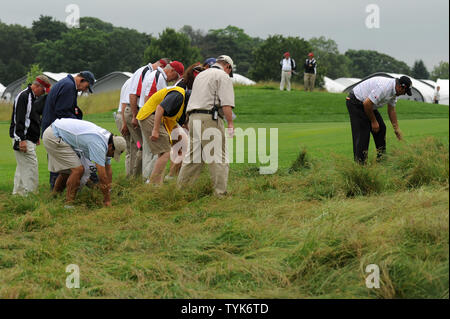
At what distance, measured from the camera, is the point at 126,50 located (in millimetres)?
85812

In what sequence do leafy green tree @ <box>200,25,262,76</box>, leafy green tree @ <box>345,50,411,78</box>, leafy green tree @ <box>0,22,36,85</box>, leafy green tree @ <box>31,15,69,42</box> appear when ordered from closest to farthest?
leafy green tree @ <box>0,22,36,85</box>, leafy green tree @ <box>200,25,262,76</box>, leafy green tree @ <box>31,15,69,42</box>, leafy green tree @ <box>345,50,411,78</box>

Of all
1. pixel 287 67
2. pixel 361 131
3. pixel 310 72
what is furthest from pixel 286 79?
pixel 361 131

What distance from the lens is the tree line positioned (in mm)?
67438

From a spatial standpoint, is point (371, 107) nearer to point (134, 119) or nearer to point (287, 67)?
point (134, 119)

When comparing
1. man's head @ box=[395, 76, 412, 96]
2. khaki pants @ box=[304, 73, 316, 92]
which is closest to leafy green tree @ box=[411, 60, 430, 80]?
khaki pants @ box=[304, 73, 316, 92]

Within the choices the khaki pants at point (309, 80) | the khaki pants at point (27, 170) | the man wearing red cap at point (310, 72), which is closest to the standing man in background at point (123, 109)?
the khaki pants at point (27, 170)

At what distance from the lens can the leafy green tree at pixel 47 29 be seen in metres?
95.9

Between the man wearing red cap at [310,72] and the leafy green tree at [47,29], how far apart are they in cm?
7294

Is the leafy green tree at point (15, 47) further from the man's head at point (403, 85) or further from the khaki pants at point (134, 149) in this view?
the man's head at point (403, 85)

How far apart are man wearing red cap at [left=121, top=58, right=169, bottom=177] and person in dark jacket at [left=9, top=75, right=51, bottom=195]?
1395 mm

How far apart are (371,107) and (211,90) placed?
266cm

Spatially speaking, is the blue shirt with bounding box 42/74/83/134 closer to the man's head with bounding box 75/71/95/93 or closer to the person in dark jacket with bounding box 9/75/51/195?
the man's head with bounding box 75/71/95/93
